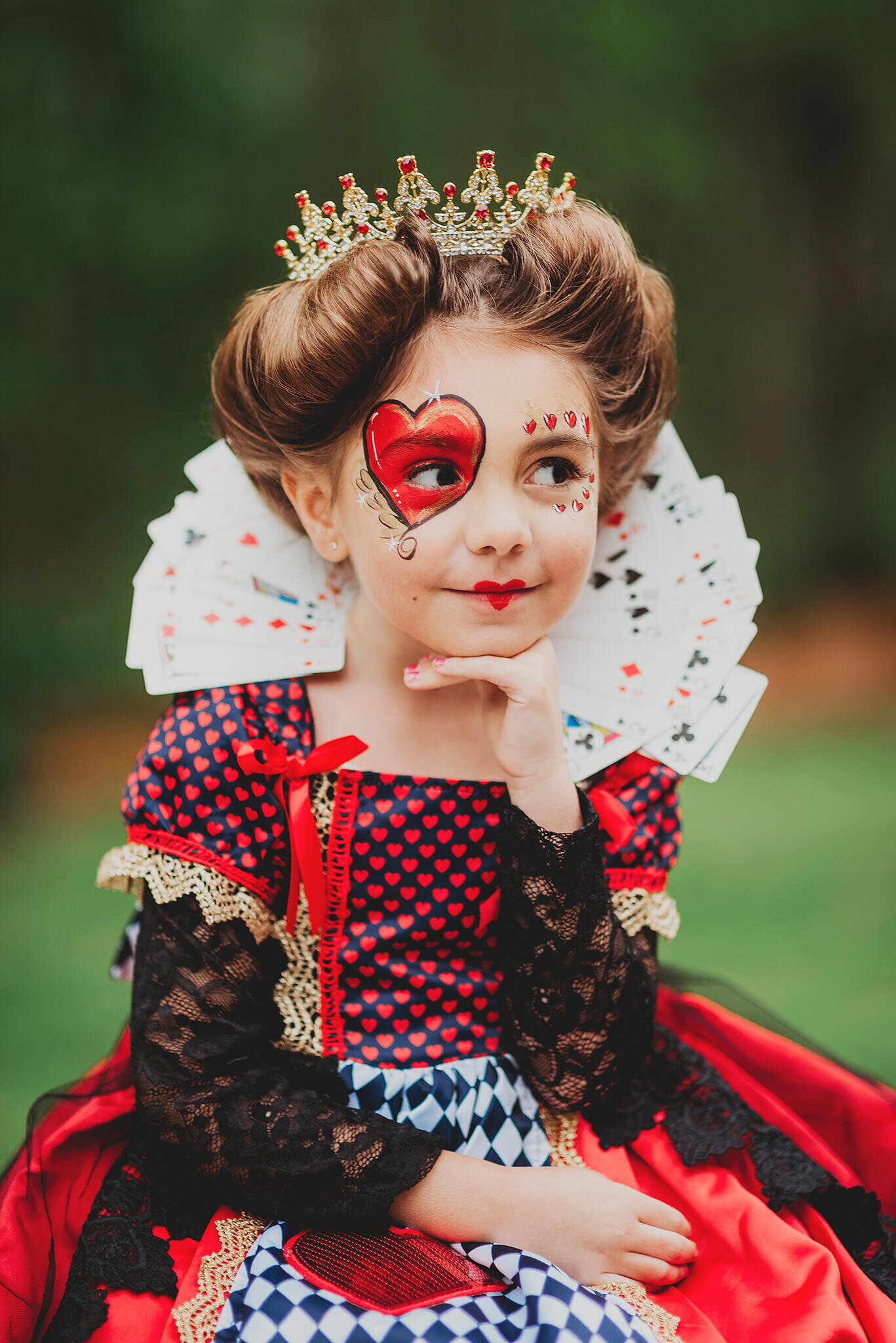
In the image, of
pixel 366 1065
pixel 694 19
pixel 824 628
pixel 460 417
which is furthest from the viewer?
pixel 824 628

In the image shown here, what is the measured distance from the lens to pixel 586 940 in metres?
1.32

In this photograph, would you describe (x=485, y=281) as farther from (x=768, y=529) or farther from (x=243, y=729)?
(x=768, y=529)

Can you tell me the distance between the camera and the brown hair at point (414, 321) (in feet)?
4.16

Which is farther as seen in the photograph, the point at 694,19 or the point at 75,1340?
the point at 694,19

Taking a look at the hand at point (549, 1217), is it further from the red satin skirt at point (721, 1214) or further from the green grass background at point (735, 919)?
the green grass background at point (735, 919)

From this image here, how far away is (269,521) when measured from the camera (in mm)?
1579

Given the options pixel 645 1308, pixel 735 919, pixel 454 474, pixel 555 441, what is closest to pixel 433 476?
pixel 454 474

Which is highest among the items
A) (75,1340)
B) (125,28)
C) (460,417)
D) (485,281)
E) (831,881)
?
(125,28)

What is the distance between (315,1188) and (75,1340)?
0.27 metres

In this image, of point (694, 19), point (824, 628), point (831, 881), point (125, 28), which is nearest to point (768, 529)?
point (824, 628)

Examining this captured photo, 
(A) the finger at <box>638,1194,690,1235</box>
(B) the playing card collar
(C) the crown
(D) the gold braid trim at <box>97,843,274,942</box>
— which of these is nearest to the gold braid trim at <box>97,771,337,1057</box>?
(D) the gold braid trim at <box>97,843,274,942</box>

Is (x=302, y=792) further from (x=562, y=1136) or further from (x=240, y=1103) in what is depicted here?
(x=562, y=1136)
